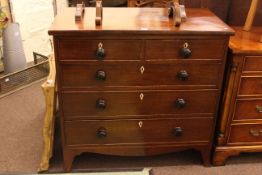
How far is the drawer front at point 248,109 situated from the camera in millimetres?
1613

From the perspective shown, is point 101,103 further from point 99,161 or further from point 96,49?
point 99,161

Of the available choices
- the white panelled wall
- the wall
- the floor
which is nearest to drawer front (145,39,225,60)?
the floor

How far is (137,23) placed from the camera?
4.73 ft

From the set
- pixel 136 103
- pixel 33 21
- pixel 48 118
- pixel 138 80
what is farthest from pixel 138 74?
pixel 33 21

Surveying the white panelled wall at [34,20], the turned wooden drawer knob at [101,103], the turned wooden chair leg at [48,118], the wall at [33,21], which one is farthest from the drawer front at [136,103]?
the wall at [33,21]

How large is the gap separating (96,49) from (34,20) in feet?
5.91

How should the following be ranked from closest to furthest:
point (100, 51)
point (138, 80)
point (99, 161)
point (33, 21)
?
point (100, 51)
point (138, 80)
point (99, 161)
point (33, 21)

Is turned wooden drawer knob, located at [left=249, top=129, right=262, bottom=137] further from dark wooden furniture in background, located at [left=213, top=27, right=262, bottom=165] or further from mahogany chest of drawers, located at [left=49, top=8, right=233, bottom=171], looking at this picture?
mahogany chest of drawers, located at [left=49, top=8, right=233, bottom=171]

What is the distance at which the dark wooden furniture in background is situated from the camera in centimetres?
150

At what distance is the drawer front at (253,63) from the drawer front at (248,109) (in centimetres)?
18

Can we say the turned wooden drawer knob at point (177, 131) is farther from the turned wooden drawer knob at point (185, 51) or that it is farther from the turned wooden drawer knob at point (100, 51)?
the turned wooden drawer knob at point (100, 51)

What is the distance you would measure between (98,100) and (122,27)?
1.27ft

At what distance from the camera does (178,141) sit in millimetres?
1667

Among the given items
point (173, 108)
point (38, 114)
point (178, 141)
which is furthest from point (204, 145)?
point (38, 114)
